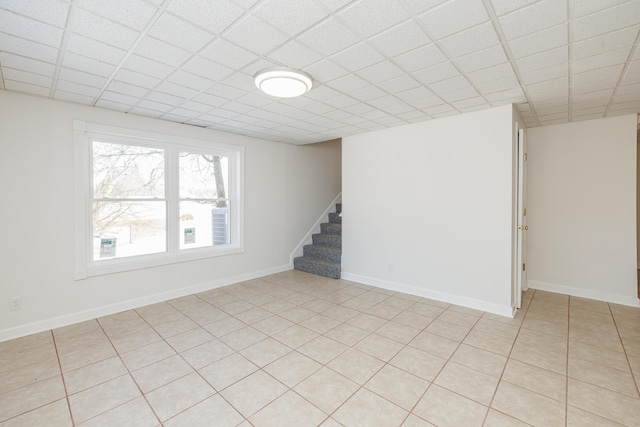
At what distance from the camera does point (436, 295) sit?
3.79m

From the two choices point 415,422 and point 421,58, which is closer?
Result: point 415,422

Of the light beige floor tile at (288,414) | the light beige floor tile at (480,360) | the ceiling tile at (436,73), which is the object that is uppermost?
the ceiling tile at (436,73)

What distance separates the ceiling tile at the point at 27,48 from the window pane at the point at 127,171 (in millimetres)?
1414

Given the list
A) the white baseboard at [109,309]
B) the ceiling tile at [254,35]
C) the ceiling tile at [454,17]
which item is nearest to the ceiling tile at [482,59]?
the ceiling tile at [454,17]

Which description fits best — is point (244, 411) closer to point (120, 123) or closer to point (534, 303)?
point (120, 123)

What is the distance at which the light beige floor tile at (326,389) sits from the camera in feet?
6.12

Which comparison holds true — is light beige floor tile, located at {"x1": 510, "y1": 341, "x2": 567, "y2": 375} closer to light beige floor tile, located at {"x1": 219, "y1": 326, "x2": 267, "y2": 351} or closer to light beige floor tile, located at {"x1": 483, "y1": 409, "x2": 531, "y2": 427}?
light beige floor tile, located at {"x1": 483, "y1": 409, "x2": 531, "y2": 427}

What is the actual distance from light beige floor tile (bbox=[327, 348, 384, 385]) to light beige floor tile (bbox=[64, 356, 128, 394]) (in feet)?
5.48

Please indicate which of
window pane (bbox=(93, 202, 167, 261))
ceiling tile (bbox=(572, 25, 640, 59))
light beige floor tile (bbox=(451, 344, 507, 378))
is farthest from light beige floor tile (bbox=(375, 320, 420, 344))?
window pane (bbox=(93, 202, 167, 261))

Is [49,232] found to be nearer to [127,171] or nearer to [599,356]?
[127,171]

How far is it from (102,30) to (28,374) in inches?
101

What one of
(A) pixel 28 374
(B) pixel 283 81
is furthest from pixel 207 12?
(A) pixel 28 374

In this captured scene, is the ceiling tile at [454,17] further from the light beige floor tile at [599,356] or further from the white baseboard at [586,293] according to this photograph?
the white baseboard at [586,293]

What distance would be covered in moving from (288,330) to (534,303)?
3.17m
